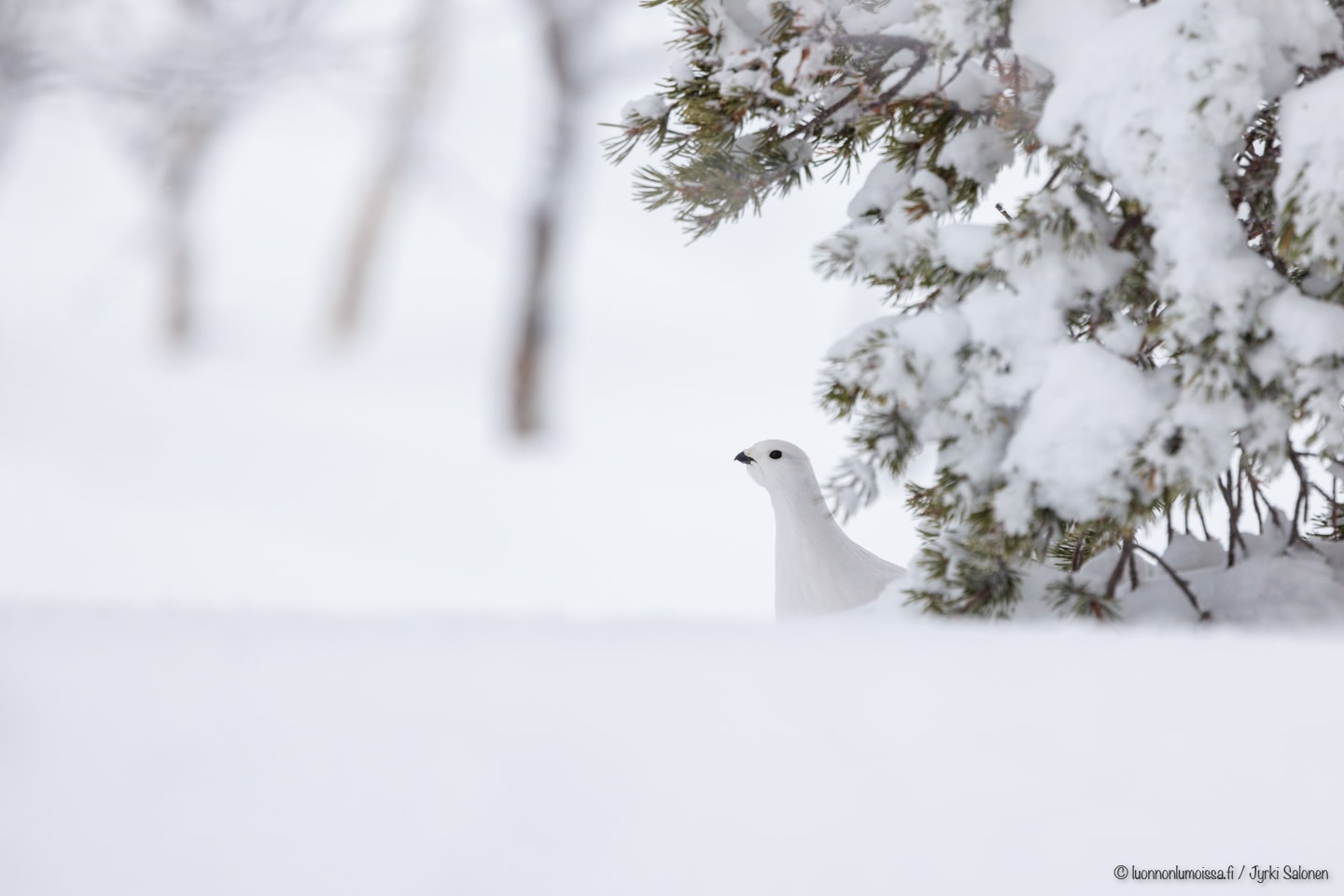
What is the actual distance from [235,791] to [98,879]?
8cm

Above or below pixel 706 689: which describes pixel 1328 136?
above

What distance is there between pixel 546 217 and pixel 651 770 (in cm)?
799

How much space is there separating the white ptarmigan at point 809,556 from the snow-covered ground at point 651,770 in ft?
2.95

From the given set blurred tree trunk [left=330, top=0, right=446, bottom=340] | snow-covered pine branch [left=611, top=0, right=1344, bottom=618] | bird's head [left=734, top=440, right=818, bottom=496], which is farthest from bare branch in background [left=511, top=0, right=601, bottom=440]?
snow-covered pine branch [left=611, top=0, right=1344, bottom=618]

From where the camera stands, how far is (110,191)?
10.6m

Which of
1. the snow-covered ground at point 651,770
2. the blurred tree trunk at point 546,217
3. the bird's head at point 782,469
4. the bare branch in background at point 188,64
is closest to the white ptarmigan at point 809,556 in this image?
the bird's head at point 782,469

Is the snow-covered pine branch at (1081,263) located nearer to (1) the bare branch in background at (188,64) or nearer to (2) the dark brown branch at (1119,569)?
(2) the dark brown branch at (1119,569)

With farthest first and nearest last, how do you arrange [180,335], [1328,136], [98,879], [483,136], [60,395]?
[483,136] → [180,335] → [60,395] → [1328,136] → [98,879]

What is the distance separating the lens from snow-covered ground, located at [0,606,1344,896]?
657 millimetres

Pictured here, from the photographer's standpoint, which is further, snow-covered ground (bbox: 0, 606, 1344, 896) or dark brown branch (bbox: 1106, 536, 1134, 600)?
dark brown branch (bbox: 1106, 536, 1134, 600)

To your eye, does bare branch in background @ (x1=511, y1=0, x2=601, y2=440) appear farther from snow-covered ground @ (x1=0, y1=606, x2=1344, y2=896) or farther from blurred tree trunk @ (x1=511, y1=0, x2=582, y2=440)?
snow-covered ground @ (x1=0, y1=606, x2=1344, y2=896)

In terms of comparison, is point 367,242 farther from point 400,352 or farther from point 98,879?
point 98,879

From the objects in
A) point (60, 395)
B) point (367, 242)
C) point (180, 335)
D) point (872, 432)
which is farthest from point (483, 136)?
point (872, 432)

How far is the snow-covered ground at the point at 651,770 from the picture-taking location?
66 centimetres
